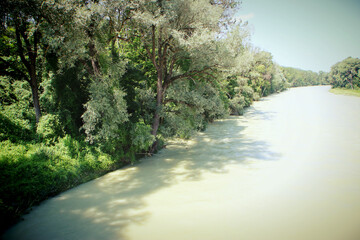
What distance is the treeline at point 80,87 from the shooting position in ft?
26.7

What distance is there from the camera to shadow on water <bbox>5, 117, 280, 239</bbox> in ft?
21.1

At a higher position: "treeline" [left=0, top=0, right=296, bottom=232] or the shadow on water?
"treeline" [left=0, top=0, right=296, bottom=232]

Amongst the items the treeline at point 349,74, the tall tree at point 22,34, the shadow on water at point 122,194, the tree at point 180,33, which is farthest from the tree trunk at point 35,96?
the treeline at point 349,74

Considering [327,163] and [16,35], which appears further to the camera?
[327,163]

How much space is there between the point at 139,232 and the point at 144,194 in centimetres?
229

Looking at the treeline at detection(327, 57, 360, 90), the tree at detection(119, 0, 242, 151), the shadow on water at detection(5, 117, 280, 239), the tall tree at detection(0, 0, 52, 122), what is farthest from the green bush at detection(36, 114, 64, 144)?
the treeline at detection(327, 57, 360, 90)

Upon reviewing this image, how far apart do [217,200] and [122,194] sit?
3.82 m

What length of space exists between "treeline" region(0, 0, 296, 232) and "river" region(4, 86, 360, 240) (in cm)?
109

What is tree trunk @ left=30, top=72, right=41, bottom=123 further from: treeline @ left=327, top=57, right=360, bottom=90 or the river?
treeline @ left=327, top=57, right=360, bottom=90

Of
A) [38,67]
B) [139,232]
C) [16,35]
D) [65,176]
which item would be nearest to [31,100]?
[38,67]

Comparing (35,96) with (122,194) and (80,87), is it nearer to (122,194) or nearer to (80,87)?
(80,87)

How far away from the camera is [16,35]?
9.28m

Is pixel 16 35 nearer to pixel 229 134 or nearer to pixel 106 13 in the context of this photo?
pixel 106 13

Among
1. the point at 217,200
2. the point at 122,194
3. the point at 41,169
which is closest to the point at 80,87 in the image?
the point at 41,169
